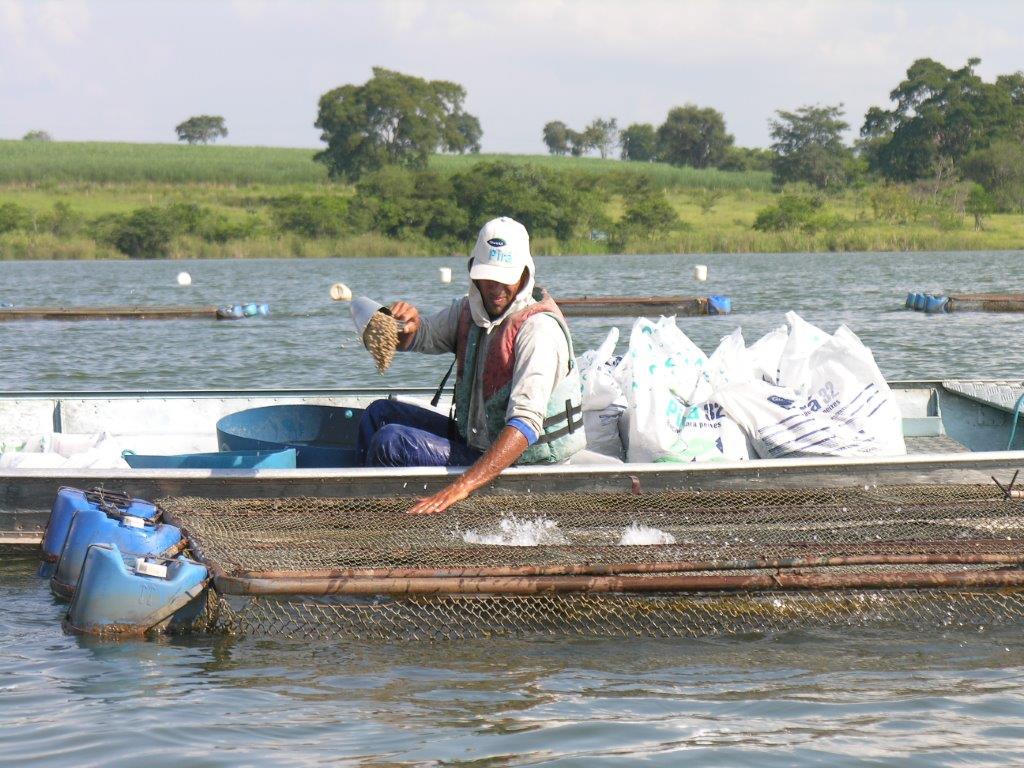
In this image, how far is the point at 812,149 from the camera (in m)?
70.5

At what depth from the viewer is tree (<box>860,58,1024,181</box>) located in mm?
67125

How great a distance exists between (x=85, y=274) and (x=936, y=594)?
124ft

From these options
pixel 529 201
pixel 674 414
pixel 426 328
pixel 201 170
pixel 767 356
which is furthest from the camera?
pixel 201 170

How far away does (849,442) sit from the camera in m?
6.35

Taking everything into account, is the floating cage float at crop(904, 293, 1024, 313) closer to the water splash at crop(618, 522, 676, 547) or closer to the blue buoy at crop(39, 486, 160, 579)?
Answer: the water splash at crop(618, 522, 676, 547)

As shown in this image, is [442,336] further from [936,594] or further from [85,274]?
[85,274]

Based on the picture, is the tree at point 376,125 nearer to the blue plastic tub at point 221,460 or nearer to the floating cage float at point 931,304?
the floating cage float at point 931,304

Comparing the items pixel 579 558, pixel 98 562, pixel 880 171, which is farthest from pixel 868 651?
pixel 880 171

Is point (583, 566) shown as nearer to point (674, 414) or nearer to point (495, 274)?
point (495, 274)

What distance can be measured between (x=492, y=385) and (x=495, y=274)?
487 mm

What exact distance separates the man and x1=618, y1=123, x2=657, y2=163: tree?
96.6m

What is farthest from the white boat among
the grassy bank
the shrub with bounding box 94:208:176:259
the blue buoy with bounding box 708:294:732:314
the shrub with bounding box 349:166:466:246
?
the shrub with bounding box 349:166:466:246

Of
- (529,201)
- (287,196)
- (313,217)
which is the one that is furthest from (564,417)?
(287,196)

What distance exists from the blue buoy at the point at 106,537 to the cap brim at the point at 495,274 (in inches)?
63.4
